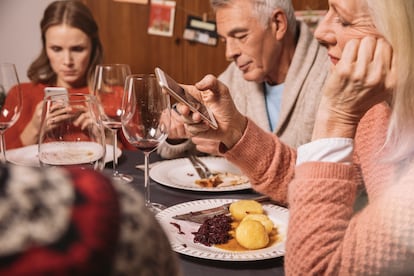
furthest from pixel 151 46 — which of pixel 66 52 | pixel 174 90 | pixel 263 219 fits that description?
pixel 263 219

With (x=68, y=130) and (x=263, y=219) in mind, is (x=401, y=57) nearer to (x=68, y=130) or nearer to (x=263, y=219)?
(x=263, y=219)

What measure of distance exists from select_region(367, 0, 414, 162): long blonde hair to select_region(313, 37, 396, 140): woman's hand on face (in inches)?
1.0

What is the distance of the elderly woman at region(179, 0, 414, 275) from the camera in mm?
677

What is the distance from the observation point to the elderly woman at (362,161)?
68 cm

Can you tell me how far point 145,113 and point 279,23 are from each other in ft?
3.47

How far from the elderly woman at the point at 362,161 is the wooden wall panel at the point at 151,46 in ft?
7.88

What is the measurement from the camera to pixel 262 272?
2.60 ft

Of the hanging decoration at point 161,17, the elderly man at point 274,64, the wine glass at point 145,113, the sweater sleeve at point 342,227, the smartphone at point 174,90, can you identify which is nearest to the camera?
the sweater sleeve at point 342,227

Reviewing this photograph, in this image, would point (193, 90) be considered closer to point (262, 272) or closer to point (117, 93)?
point (117, 93)

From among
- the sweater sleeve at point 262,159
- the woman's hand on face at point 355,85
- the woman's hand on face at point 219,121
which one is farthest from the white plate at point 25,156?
the woman's hand on face at point 355,85

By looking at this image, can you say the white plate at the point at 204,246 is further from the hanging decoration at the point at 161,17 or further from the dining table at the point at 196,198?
the hanging decoration at the point at 161,17

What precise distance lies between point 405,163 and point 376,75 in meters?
0.17

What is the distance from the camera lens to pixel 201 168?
138cm

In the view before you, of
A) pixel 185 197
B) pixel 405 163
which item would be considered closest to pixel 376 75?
pixel 405 163
